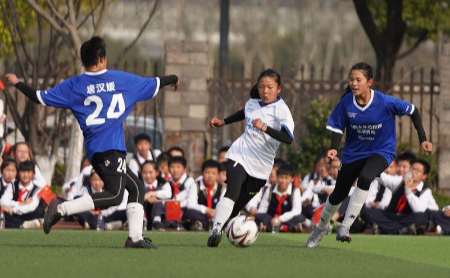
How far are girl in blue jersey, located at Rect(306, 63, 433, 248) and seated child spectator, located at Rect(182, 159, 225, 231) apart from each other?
5223 mm

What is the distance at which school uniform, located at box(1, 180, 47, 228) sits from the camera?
16.3m

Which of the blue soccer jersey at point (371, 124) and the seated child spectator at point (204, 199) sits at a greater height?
the blue soccer jersey at point (371, 124)

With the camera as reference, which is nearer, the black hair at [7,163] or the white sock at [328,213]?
the white sock at [328,213]

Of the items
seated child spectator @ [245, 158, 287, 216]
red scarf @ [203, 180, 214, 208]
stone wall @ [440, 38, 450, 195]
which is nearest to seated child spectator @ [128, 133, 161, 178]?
red scarf @ [203, 180, 214, 208]

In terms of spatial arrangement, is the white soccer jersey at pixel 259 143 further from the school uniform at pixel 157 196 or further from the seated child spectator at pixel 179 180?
the seated child spectator at pixel 179 180

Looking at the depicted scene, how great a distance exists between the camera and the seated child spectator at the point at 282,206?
16.5m

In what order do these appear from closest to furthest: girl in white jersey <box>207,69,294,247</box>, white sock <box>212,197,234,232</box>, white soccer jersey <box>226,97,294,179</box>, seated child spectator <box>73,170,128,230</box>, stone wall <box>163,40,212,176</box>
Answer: white sock <box>212,197,234,232</box>
girl in white jersey <box>207,69,294,247</box>
white soccer jersey <box>226,97,294,179</box>
seated child spectator <box>73,170,128,230</box>
stone wall <box>163,40,212,176</box>

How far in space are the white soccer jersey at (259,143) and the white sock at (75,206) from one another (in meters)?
1.69

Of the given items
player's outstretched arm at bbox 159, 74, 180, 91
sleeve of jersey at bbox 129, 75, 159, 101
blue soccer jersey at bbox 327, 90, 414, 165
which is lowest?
blue soccer jersey at bbox 327, 90, 414, 165

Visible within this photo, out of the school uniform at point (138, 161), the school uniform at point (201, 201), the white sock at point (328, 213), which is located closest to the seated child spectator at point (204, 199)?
the school uniform at point (201, 201)

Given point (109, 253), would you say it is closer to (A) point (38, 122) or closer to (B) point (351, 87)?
(B) point (351, 87)

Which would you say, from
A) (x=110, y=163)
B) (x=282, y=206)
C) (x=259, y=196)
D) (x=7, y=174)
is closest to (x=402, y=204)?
(x=282, y=206)

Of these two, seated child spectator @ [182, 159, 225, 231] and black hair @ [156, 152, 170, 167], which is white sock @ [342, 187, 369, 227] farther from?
black hair @ [156, 152, 170, 167]

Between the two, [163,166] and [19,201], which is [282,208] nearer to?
[163,166]
